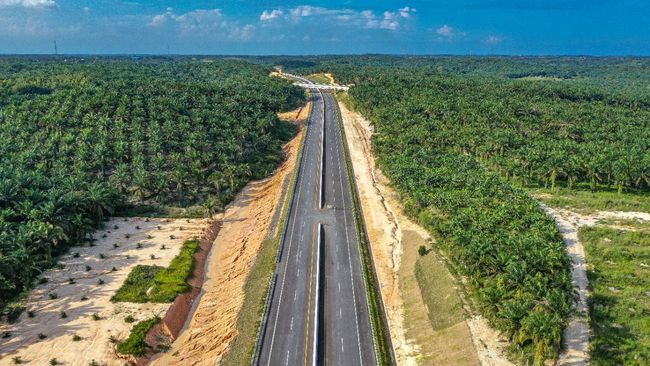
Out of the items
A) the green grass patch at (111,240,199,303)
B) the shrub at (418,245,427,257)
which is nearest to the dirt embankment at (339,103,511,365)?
the shrub at (418,245,427,257)

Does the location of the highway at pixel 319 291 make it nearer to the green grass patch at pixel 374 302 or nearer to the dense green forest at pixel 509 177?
the green grass patch at pixel 374 302

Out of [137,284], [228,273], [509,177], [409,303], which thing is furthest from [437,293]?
[509,177]

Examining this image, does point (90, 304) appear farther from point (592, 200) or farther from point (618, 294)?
point (592, 200)

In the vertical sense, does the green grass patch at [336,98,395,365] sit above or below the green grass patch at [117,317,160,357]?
above

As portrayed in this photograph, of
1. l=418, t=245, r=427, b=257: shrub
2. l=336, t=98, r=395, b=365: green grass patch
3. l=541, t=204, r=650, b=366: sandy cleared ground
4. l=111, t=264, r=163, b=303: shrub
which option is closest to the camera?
l=541, t=204, r=650, b=366: sandy cleared ground

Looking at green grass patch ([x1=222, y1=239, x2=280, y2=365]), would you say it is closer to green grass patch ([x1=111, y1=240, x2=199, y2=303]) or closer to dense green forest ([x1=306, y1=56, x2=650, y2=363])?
green grass patch ([x1=111, y1=240, x2=199, y2=303])

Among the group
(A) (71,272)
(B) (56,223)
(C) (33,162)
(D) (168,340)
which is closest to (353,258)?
(D) (168,340)

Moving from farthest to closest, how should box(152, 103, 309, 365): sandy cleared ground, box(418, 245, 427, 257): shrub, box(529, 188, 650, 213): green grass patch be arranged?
box(529, 188, 650, 213): green grass patch, box(418, 245, 427, 257): shrub, box(152, 103, 309, 365): sandy cleared ground
